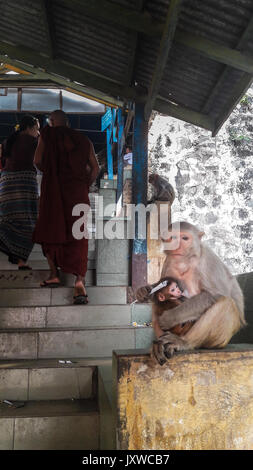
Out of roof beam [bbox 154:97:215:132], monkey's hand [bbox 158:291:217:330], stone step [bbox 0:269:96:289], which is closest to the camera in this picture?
monkey's hand [bbox 158:291:217:330]

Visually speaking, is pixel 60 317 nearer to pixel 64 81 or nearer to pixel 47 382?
pixel 47 382

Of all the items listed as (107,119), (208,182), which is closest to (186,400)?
(208,182)

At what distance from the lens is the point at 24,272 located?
4.00 m

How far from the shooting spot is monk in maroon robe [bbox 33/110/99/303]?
11.6 ft

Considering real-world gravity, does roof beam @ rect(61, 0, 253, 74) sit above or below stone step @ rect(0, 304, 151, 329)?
above

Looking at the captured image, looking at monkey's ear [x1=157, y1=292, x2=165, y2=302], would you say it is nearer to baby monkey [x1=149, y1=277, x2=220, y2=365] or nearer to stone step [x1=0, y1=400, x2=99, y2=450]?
baby monkey [x1=149, y1=277, x2=220, y2=365]

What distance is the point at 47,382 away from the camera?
2537 millimetres

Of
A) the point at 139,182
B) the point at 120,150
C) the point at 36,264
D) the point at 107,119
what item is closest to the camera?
the point at 139,182

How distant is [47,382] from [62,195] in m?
1.78

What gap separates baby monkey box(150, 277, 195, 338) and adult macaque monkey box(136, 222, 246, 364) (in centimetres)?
2

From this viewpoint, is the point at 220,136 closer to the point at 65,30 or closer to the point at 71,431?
the point at 65,30

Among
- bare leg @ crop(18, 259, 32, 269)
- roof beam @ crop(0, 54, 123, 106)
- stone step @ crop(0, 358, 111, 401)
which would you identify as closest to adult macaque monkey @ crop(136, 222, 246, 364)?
stone step @ crop(0, 358, 111, 401)
